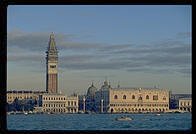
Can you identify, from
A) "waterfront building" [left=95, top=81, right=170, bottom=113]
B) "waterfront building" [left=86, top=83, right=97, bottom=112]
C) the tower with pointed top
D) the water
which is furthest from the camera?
"waterfront building" [left=86, top=83, right=97, bottom=112]

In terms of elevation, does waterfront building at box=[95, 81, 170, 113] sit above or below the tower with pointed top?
below

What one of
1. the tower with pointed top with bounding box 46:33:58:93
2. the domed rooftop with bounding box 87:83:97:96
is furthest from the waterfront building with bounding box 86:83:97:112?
the tower with pointed top with bounding box 46:33:58:93

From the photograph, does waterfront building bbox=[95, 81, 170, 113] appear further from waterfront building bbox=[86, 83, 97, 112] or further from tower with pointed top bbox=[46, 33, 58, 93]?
tower with pointed top bbox=[46, 33, 58, 93]

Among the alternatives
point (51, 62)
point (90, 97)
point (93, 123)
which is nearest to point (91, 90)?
point (90, 97)

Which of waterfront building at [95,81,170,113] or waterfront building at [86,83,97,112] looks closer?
waterfront building at [95,81,170,113]

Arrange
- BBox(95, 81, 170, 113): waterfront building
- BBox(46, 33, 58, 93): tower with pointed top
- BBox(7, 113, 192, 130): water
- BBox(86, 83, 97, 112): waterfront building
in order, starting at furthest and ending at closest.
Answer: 1. BBox(86, 83, 97, 112): waterfront building
2. BBox(95, 81, 170, 113): waterfront building
3. BBox(46, 33, 58, 93): tower with pointed top
4. BBox(7, 113, 192, 130): water

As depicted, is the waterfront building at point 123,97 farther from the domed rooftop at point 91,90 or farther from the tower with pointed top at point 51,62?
the tower with pointed top at point 51,62

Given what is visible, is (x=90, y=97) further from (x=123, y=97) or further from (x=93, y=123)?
(x=93, y=123)

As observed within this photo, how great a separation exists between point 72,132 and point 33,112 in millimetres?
26178

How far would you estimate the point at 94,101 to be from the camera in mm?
22984

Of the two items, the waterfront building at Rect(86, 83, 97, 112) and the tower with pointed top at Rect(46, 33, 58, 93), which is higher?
the tower with pointed top at Rect(46, 33, 58, 93)

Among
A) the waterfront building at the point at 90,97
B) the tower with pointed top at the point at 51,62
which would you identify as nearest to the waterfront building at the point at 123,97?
the waterfront building at the point at 90,97
